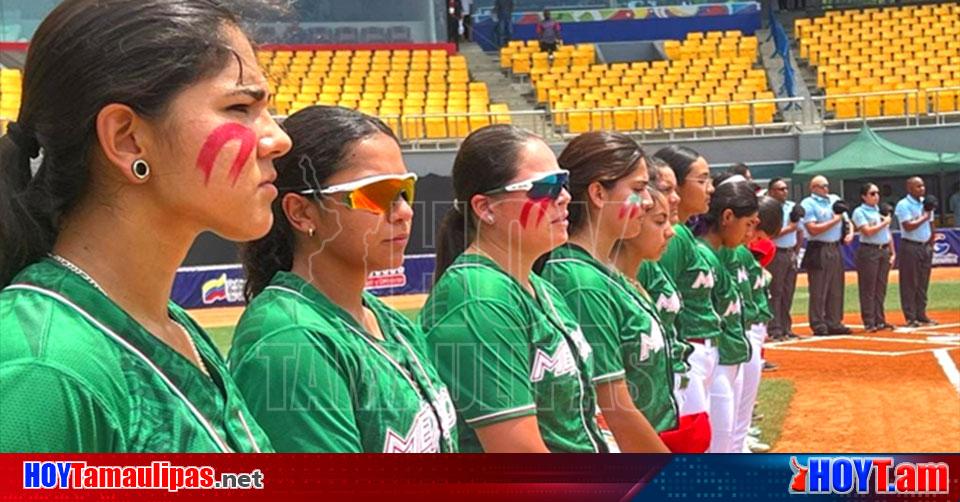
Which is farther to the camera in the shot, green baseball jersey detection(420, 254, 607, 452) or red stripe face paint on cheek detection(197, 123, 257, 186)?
green baseball jersey detection(420, 254, 607, 452)

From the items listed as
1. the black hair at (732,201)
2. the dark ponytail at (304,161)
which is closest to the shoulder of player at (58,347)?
the dark ponytail at (304,161)

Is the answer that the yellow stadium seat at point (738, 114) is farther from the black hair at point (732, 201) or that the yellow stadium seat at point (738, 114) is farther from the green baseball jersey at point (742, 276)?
the black hair at point (732, 201)

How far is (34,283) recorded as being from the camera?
117 cm

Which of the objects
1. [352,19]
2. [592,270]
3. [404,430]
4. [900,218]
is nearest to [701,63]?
[352,19]

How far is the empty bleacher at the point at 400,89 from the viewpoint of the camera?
13977 mm

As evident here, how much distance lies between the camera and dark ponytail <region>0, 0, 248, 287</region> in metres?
1.21

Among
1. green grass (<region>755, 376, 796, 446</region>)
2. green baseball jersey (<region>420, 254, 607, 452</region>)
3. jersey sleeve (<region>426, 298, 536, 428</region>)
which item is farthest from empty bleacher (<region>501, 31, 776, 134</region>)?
jersey sleeve (<region>426, 298, 536, 428</region>)

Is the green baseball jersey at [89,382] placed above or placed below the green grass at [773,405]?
above

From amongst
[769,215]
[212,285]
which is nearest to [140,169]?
[769,215]

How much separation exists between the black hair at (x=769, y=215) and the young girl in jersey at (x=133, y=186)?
5.32 m

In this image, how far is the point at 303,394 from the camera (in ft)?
5.29

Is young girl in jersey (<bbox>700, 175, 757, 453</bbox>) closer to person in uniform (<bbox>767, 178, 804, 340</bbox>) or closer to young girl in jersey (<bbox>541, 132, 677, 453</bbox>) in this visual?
young girl in jersey (<bbox>541, 132, 677, 453</bbox>)

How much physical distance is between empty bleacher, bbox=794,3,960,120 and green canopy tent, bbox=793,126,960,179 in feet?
6.05

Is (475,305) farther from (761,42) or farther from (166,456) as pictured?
(761,42)
